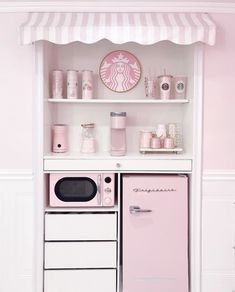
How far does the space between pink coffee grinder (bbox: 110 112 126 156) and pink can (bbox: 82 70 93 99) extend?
23 cm

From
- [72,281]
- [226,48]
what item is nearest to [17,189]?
[72,281]

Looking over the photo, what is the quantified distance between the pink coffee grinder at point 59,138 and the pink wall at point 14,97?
0.28 m

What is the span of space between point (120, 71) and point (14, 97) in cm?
86

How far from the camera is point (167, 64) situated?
311 cm

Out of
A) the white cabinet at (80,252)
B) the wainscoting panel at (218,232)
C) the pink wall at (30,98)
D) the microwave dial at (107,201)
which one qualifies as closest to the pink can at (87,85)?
the pink wall at (30,98)

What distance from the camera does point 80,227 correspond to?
2770 millimetres

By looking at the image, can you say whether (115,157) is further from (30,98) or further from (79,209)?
(30,98)

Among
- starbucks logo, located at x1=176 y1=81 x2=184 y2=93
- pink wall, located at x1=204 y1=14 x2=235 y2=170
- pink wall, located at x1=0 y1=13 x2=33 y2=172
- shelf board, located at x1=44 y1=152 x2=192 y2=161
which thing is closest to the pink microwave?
shelf board, located at x1=44 y1=152 x2=192 y2=161

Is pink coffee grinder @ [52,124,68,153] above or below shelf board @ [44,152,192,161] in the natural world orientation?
above

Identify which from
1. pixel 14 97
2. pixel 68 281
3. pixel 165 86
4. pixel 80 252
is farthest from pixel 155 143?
pixel 68 281

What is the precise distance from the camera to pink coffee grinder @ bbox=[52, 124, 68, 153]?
9.76ft

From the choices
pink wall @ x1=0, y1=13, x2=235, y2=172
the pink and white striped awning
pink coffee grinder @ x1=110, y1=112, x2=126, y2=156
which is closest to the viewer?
the pink and white striped awning

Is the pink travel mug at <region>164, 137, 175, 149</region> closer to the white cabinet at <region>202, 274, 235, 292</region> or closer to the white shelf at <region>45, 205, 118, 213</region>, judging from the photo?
the white shelf at <region>45, 205, 118, 213</region>

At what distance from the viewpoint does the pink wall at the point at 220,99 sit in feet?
8.91
